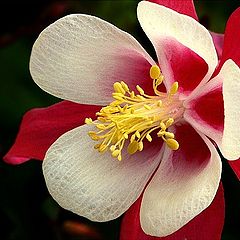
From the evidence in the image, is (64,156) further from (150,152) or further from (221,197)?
(221,197)

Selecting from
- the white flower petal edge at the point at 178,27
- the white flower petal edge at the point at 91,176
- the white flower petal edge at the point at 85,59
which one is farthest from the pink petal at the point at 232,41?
the white flower petal edge at the point at 91,176

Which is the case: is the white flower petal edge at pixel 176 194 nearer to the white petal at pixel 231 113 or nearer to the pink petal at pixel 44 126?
the white petal at pixel 231 113

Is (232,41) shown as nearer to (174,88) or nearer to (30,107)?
(174,88)

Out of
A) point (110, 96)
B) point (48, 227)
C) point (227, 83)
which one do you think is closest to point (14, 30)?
point (48, 227)

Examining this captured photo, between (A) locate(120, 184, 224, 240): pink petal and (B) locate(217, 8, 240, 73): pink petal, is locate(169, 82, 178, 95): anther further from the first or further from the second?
(A) locate(120, 184, 224, 240): pink petal

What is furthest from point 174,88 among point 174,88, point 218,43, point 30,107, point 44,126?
point 30,107

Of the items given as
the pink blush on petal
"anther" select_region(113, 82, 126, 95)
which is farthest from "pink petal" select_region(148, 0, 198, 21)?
"anther" select_region(113, 82, 126, 95)
